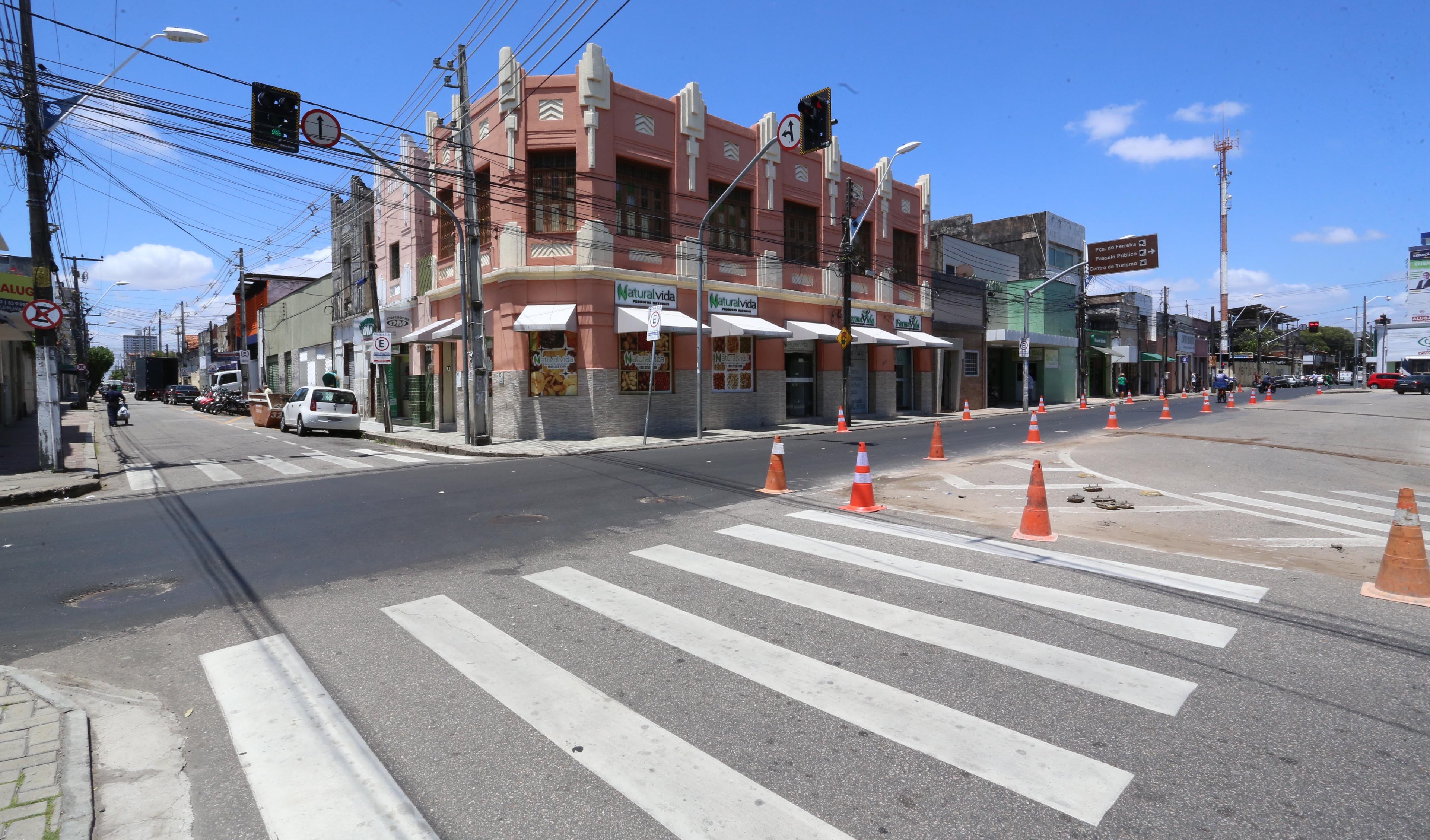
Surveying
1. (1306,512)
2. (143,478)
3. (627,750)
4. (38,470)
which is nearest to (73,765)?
(627,750)

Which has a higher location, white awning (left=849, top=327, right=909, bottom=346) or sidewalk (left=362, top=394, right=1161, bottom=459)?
white awning (left=849, top=327, right=909, bottom=346)

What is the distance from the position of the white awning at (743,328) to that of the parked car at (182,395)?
4539 centimetres

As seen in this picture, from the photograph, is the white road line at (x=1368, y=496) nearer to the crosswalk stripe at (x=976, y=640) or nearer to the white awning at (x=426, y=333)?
the crosswalk stripe at (x=976, y=640)

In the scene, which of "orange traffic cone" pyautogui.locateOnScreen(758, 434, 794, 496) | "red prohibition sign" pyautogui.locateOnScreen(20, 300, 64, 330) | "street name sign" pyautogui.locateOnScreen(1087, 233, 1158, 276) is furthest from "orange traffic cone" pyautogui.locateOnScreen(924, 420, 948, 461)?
"street name sign" pyautogui.locateOnScreen(1087, 233, 1158, 276)

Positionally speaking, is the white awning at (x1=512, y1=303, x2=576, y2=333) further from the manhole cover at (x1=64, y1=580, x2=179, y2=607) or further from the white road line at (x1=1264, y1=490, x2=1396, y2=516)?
the white road line at (x1=1264, y1=490, x2=1396, y2=516)

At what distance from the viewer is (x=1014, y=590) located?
5.66 meters

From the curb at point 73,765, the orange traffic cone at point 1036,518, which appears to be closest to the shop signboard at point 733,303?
the orange traffic cone at point 1036,518

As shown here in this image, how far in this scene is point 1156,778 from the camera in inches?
120

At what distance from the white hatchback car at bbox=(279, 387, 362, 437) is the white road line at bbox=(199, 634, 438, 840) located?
2039 centimetres

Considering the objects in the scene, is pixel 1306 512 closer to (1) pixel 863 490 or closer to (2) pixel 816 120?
(1) pixel 863 490

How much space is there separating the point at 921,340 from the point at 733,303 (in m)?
9.94

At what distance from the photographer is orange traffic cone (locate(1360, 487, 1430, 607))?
17.6 ft

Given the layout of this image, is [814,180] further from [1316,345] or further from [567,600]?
[1316,345]

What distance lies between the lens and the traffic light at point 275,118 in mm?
12367
